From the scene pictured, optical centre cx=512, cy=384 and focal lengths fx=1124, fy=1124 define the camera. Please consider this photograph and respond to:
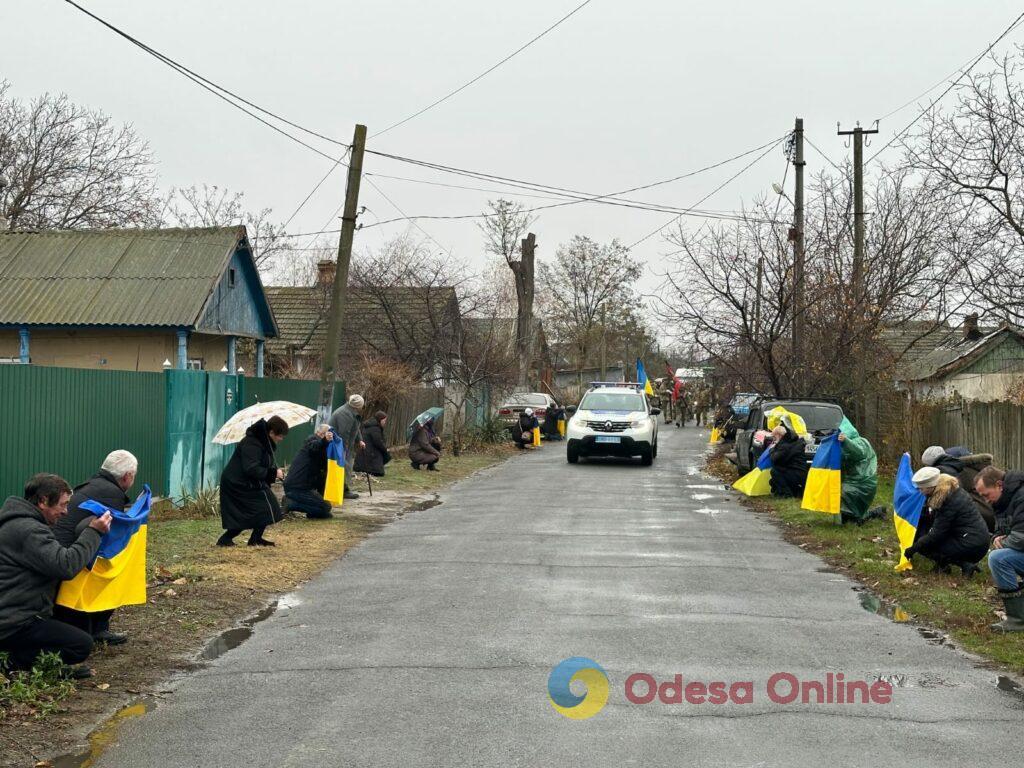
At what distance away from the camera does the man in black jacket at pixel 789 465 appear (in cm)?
A: 1778

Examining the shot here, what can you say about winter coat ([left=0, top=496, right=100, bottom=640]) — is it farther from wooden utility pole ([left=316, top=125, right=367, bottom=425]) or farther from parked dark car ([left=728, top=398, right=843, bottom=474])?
parked dark car ([left=728, top=398, right=843, bottom=474])

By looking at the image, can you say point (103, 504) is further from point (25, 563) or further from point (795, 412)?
point (795, 412)

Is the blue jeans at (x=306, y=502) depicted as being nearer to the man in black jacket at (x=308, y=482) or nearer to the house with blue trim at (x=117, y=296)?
the man in black jacket at (x=308, y=482)

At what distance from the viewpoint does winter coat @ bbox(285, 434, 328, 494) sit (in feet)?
48.6

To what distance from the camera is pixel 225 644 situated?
8.06 m

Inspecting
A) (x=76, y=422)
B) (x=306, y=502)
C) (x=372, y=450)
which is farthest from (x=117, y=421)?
(x=372, y=450)

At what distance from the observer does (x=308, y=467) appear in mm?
14961

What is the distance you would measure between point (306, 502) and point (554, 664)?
8.41 metres

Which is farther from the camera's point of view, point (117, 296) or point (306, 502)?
point (117, 296)

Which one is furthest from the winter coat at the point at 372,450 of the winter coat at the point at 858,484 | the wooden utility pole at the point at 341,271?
the winter coat at the point at 858,484

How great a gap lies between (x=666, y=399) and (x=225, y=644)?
53.7 metres

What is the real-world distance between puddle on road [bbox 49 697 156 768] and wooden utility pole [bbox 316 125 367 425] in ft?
40.8

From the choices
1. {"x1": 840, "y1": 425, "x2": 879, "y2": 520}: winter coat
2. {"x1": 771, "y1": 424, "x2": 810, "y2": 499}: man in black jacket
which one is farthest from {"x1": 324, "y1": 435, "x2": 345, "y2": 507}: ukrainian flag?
{"x1": 771, "y1": 424, "x2": 810, "y2": 499}: man in black jacket

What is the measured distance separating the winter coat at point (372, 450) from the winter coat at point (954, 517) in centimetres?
1153
